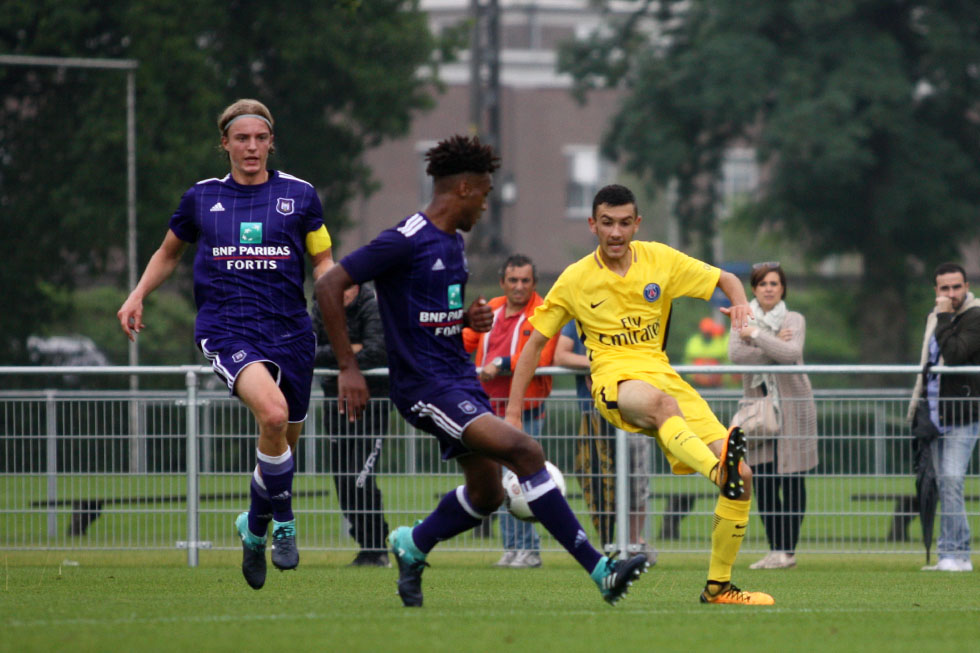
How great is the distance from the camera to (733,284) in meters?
7.83

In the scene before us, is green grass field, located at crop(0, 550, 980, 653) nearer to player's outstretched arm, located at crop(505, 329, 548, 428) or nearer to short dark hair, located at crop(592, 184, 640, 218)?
player's outstretched arm, located at crop(505, 329, 548, 428)

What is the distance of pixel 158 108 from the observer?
21.4 m

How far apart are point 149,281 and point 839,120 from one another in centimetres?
2275

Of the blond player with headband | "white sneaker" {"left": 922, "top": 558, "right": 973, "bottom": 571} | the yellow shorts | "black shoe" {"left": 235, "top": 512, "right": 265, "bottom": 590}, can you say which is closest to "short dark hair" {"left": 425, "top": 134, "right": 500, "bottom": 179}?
the blond player with headband

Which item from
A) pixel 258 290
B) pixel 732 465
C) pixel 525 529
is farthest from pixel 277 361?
pixel 525 529

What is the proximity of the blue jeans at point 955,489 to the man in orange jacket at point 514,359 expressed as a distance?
274cm

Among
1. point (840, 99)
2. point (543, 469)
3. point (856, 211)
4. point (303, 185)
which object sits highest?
point (840, 99)

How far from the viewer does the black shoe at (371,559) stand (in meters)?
10.4

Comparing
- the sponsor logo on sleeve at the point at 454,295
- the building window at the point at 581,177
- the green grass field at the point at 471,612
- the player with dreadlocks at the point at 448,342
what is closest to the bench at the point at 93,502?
the green grass field at the point at 471,612

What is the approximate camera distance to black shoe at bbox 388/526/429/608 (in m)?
6.92

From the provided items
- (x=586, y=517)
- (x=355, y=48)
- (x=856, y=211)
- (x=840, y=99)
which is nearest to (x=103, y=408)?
(x=586, y=517)

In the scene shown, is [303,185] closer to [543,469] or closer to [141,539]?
[543,469]

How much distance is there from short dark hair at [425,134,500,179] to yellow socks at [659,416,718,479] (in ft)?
5.36

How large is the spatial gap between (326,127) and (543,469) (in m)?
19.1
